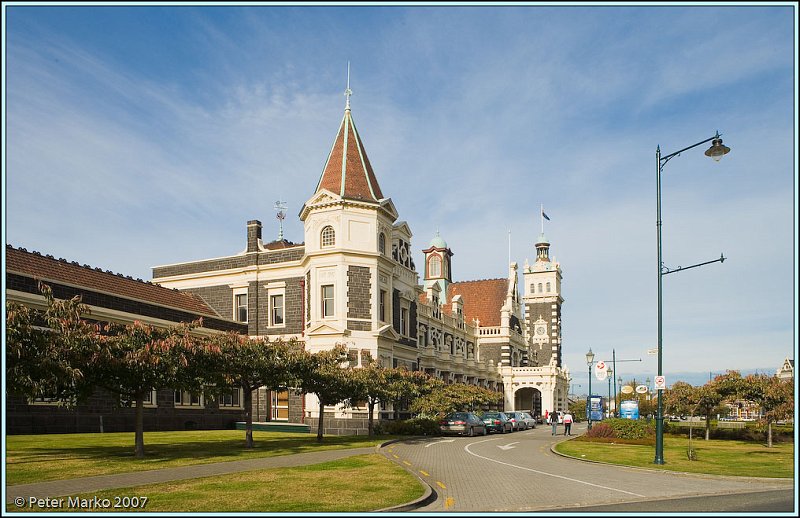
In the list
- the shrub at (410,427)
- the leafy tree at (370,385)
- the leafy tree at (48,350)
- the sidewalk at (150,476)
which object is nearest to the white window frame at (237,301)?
the shrub at (410,427)

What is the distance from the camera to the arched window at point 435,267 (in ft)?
263

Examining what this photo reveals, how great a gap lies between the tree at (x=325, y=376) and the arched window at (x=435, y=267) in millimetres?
46226

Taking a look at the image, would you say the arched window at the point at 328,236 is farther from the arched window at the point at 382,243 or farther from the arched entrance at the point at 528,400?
the arched entrance at the point at 528,400

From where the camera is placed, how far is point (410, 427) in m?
40.3

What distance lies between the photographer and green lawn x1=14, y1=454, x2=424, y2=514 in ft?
42.1

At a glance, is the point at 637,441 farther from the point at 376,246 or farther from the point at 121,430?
the point at 121,430

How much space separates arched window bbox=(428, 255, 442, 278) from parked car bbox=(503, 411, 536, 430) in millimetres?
25000

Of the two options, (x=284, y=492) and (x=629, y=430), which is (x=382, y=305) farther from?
(x=284, y=492)

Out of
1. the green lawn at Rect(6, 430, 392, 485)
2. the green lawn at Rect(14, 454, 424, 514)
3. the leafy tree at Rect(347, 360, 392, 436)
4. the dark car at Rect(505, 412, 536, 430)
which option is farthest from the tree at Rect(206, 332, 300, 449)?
the dark car at Rect(505, 412, 536, 430)

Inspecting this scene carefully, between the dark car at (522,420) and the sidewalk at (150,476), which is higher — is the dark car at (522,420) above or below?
below

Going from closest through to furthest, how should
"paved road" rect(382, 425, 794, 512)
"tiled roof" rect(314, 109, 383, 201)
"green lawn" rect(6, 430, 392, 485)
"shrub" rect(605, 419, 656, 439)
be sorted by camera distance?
"paved road" rect(382, 425, 794, 512) → "green lawn" rect(6, 430, 392, 485) → "shrub" rect(605, 419, 656, 439) → "tiled roof" rect(314, 109, 383, 201)

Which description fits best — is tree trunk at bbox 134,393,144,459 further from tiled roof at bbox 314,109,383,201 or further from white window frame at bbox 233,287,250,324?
white window frame at bbox 233,287,250,324

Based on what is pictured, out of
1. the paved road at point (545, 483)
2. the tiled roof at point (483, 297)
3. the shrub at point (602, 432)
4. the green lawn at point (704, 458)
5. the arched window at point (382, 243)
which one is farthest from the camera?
the tiled roof at point (483, 297)

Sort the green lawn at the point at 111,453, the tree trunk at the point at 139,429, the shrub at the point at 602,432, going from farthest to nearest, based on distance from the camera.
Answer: the shrub at the point at 602,432 < the tree trunk at the point at 139,429 < the green lawn at the point at 111,453
